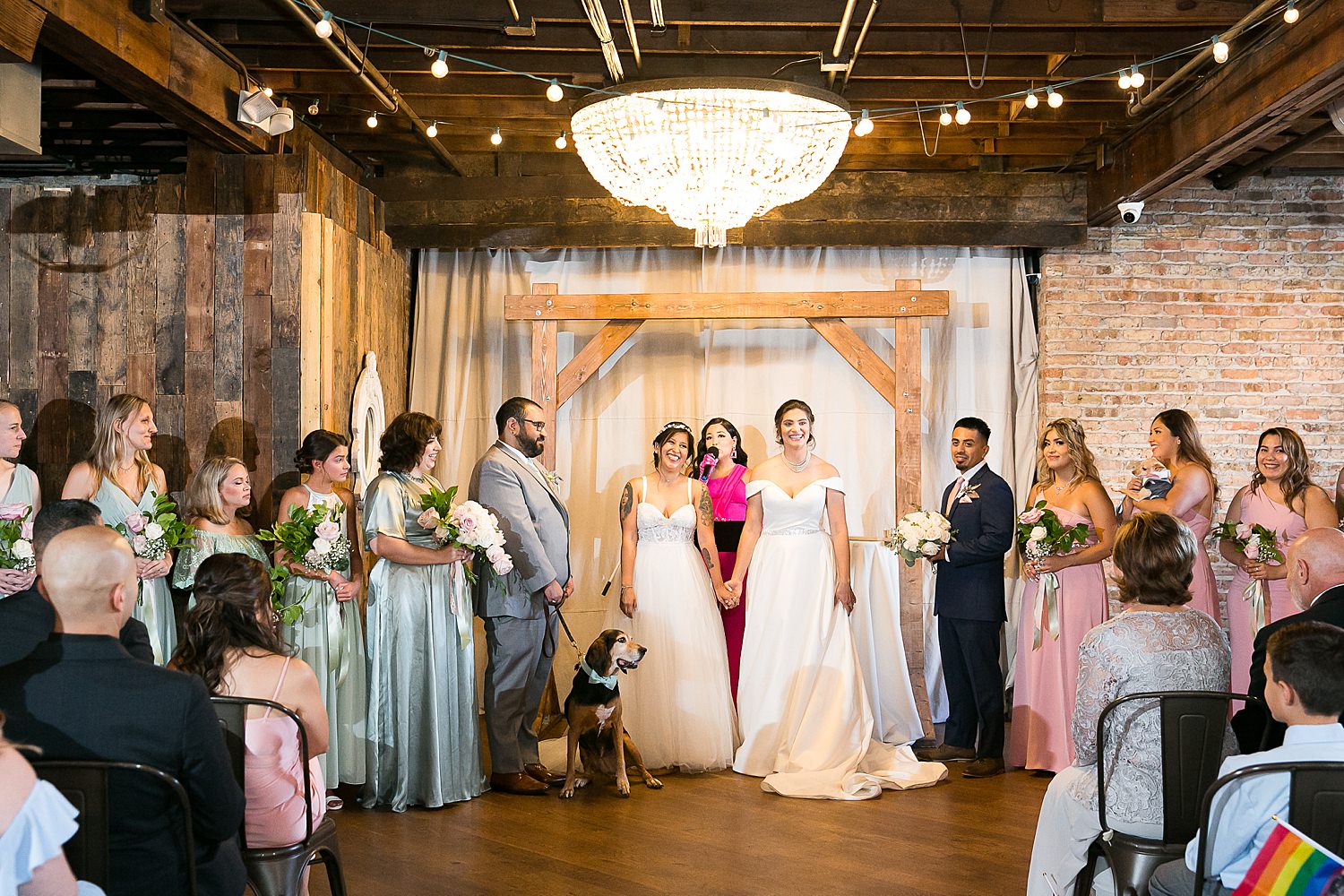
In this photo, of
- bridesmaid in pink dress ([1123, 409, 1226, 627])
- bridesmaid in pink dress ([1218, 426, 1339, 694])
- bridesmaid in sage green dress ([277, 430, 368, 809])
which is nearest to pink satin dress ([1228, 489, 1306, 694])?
bridesmaid in pink dress ([1218, 426, 1339, 694])

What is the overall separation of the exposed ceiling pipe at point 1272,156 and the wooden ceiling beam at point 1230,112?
0.67 meters

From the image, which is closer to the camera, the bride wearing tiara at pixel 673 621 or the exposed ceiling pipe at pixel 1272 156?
the bride wearing tiara at pixel 673 621

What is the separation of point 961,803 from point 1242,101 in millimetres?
3390

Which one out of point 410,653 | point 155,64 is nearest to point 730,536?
point 410,653

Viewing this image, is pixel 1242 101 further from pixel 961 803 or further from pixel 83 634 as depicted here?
pixel 83 634

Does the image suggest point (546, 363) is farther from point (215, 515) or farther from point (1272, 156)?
point (1272, 156)

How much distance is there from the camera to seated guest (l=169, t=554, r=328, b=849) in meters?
3.18

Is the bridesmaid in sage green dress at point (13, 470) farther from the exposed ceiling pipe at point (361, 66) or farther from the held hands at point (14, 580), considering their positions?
the exposed ceiling pipe at point (361, 66)

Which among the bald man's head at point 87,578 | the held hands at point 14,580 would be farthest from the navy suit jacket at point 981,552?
the bald man's head at point 87,578

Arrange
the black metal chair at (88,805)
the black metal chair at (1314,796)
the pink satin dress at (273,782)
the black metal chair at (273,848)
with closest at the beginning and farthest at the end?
1. the black metal chair at (88,805)
2. the black metal chair at (1314,796)
3. the black metal chair at (273,848)
4. the pink satin dress at (273,782)

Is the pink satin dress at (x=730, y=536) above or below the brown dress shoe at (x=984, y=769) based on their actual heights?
above

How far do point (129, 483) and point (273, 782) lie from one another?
2609mm

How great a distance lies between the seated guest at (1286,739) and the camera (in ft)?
8.55

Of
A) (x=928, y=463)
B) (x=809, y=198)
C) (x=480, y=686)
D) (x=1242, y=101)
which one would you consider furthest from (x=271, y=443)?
(x=1242, y=101)
